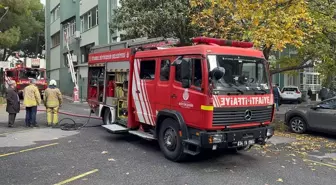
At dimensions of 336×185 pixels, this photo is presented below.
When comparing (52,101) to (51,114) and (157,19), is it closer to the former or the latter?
(51,114)

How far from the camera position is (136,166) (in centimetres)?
693

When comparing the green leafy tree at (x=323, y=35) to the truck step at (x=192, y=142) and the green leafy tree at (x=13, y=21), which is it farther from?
the green leafy tree at (x=13, y=21)

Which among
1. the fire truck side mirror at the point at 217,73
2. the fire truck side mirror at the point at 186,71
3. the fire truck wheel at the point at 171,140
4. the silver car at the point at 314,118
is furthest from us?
the silver car at the point at 314,118

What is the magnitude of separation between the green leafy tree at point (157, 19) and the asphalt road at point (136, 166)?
6495 millimetres

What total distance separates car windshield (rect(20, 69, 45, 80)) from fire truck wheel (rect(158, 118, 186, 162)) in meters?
20.5

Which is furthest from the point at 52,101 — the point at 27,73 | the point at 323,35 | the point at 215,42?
the point at 27,73

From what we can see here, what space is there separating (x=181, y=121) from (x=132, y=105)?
8.00 ft

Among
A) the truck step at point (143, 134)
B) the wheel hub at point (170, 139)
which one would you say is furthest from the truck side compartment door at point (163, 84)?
the truck step at point (143, 134)

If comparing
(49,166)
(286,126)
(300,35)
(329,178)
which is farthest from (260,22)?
(49,166)

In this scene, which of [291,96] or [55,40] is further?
[55,40]

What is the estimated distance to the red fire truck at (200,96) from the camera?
664 centimetres

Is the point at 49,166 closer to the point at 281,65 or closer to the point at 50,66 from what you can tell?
the point at 281,65

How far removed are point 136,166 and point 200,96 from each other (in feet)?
6.19

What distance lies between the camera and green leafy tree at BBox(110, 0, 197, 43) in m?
14.2
